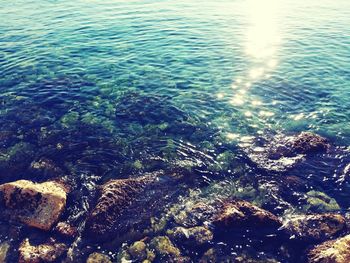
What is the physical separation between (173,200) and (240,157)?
4.65m

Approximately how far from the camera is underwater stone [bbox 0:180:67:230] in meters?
12.8

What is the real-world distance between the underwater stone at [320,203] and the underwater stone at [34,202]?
1098 centimetres

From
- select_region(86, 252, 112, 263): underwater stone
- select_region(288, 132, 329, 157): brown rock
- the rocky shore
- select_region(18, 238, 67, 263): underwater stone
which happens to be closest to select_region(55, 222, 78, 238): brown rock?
the rocky shore

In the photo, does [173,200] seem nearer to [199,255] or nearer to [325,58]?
[199,255]

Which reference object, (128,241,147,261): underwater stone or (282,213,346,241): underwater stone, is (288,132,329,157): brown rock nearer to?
(282,213,346,241): underwater stone

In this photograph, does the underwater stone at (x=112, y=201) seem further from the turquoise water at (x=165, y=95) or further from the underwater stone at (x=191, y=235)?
the underwater stone at (x=191, y=235)

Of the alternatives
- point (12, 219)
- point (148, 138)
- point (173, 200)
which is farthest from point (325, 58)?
point (12, 219)

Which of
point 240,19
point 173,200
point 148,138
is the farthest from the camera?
point 240,19

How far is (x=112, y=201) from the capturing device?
1334 centimetres

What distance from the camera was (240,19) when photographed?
4384cm

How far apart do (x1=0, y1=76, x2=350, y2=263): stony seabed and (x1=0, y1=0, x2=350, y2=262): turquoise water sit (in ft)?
0.40

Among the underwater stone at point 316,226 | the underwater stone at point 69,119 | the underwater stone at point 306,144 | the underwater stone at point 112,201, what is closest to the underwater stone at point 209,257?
the underwater stone at point 316,226

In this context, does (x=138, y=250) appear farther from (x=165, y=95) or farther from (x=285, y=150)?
(x=165, y=95)

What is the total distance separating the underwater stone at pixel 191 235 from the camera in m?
12.4
